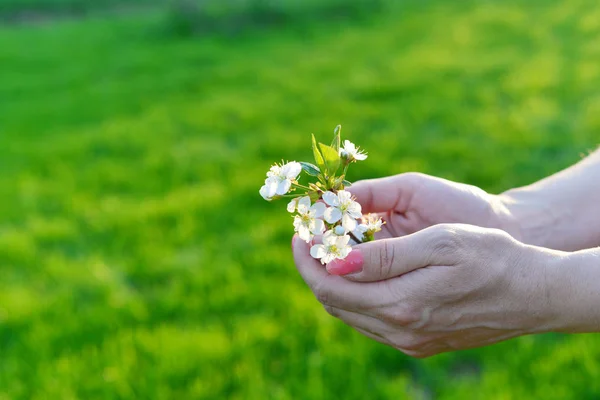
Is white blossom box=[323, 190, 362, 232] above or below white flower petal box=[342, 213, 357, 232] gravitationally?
above

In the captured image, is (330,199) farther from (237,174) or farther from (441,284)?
(237,174)

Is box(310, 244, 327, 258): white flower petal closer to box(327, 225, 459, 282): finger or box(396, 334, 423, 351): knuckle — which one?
box(327, 225, 459, 282): finger

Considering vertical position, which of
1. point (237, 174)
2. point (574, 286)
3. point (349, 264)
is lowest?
point (574, 286)

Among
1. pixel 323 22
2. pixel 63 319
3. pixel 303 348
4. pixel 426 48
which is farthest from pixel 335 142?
pixel 323 22

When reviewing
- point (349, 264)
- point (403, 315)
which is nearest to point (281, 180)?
point (349, 264)

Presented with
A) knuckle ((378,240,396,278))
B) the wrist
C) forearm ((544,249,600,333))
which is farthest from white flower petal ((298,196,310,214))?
the wrist
